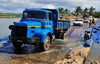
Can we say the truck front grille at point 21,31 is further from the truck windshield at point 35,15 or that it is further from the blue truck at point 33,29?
the truck windshield at point 35,15

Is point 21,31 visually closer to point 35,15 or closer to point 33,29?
point 33,29

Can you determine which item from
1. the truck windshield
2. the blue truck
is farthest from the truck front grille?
the truck windshield

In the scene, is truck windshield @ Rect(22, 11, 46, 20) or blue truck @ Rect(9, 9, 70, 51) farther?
truck windshield @ Rect(22, 11, 46, 20)

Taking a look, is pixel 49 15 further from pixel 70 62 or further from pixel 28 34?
pixel 70 62

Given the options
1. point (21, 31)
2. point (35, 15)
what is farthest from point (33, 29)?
point (35, 15)

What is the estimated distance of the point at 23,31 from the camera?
7273 mm

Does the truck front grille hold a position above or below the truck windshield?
below

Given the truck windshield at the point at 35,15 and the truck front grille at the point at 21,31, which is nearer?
the truck front grille at the point at 21,31

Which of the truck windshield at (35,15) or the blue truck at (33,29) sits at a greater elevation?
the truck windshield at (35,15)

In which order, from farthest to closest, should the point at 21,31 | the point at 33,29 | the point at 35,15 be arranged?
the point at 35,15
the point at 33,29
the point at 21,31

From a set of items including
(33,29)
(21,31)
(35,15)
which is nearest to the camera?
(21,31)

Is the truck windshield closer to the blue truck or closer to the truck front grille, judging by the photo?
the blue truck

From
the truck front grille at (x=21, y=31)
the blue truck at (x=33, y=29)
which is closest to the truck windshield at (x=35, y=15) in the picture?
the blue truck at (x=33, y=29)

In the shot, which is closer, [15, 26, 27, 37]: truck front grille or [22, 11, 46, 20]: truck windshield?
[15, 26, 27, 37]: truck front grille
